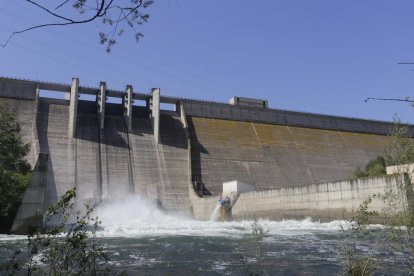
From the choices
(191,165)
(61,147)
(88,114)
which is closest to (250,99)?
(191,165)

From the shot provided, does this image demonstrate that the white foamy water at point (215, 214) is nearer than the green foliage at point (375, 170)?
Yes

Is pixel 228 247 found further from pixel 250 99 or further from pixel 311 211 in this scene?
pixel 250 99

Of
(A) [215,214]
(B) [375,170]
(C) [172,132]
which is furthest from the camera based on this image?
(C) [172,132]

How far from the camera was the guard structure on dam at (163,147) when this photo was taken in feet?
86.8

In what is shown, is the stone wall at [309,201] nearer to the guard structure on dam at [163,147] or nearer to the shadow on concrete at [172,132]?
the guard structure on dam at [163,147]

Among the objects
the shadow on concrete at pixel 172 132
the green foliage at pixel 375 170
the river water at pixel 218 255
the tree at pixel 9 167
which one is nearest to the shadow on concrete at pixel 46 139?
the tree at pixel 9 167

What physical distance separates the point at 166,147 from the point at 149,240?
1619 centimetres

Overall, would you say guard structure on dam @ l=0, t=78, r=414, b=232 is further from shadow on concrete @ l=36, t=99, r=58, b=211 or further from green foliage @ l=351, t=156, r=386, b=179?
green foliage @ l=351, t=156, r=386, b=179

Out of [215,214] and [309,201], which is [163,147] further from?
[309,201]

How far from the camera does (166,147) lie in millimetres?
30047

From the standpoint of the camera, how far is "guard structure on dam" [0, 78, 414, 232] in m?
26.5

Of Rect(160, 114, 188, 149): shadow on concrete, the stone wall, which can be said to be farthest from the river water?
Rect(160, 114, 188, 149): shadow on concrete

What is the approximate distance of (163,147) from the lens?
29953 millimetres

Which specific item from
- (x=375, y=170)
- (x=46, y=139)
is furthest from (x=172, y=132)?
(x=375, y=170)
